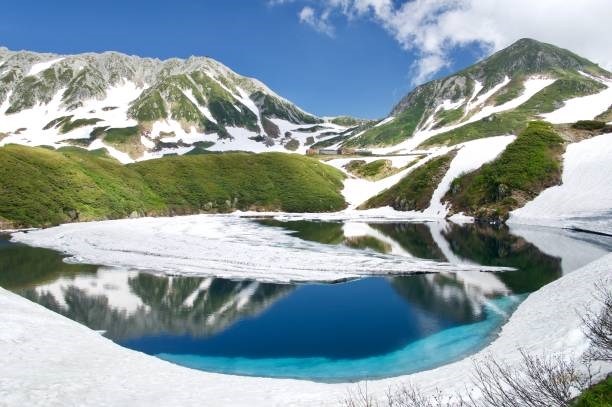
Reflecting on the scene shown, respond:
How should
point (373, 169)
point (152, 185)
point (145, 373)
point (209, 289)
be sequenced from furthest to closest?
1. point (373, 169)
2. point (152, 185)
3. point (209, 289)
4. point (145, 373)

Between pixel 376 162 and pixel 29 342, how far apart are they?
170526 mm

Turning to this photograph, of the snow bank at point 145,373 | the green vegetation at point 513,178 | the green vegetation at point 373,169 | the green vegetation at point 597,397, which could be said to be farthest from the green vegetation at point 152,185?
the green vegetation at point 597,397

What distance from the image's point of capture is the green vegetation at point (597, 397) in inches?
365

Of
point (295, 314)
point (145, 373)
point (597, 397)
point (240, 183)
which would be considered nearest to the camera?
point (597, 397)

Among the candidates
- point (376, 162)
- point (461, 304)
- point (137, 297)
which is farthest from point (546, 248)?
point (376, 162)

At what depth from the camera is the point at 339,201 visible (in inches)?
5561

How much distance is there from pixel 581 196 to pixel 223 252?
64.0 m

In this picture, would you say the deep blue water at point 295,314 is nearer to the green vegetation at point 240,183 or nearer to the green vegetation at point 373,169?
the green vegetation at point 240,183

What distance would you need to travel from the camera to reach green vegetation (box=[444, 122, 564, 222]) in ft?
290

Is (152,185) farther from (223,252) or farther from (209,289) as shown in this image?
(209,289)

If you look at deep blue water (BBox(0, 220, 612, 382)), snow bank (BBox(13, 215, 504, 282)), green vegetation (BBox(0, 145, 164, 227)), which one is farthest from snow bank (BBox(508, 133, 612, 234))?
green vegetation (BBox(0, 145, 164, 227))

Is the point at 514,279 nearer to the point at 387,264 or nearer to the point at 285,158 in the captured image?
the point at 387,264

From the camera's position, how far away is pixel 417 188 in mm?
114062

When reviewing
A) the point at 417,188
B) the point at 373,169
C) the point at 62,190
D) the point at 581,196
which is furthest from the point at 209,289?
the point at 373,169
